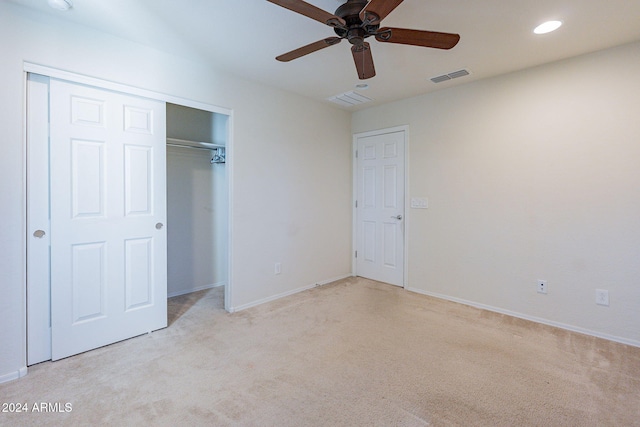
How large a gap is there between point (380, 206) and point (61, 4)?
357 centimetres

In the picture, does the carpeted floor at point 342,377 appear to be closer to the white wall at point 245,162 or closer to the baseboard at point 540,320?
the baseboard at point 540,320

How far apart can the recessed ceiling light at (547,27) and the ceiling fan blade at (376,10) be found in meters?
1.42

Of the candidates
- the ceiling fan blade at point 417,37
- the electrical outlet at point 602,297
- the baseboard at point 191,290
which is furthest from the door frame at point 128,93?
the electrical outlet at point 602,297

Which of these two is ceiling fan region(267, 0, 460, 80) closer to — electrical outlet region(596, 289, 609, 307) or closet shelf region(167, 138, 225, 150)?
closet shelf region(167, 138, 225, 150)

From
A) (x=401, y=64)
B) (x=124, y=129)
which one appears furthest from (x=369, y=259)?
(x=124, y=129)

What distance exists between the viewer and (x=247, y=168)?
127 inches

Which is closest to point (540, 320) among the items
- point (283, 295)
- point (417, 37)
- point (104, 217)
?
point (283, 295)

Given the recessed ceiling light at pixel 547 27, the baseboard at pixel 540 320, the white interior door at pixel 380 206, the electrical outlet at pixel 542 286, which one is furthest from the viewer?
the white interior door at pixel 380 206

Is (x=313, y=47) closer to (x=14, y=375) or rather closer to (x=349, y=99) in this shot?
(x=349, y=99)

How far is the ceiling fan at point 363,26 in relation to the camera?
1.51 meters

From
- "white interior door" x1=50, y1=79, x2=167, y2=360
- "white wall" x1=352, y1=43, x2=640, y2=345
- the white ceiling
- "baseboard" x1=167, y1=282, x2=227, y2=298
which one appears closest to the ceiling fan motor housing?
the white ceiling

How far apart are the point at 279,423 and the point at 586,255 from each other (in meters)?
2.86

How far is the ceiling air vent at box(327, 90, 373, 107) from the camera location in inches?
144

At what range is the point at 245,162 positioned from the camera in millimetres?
3209
